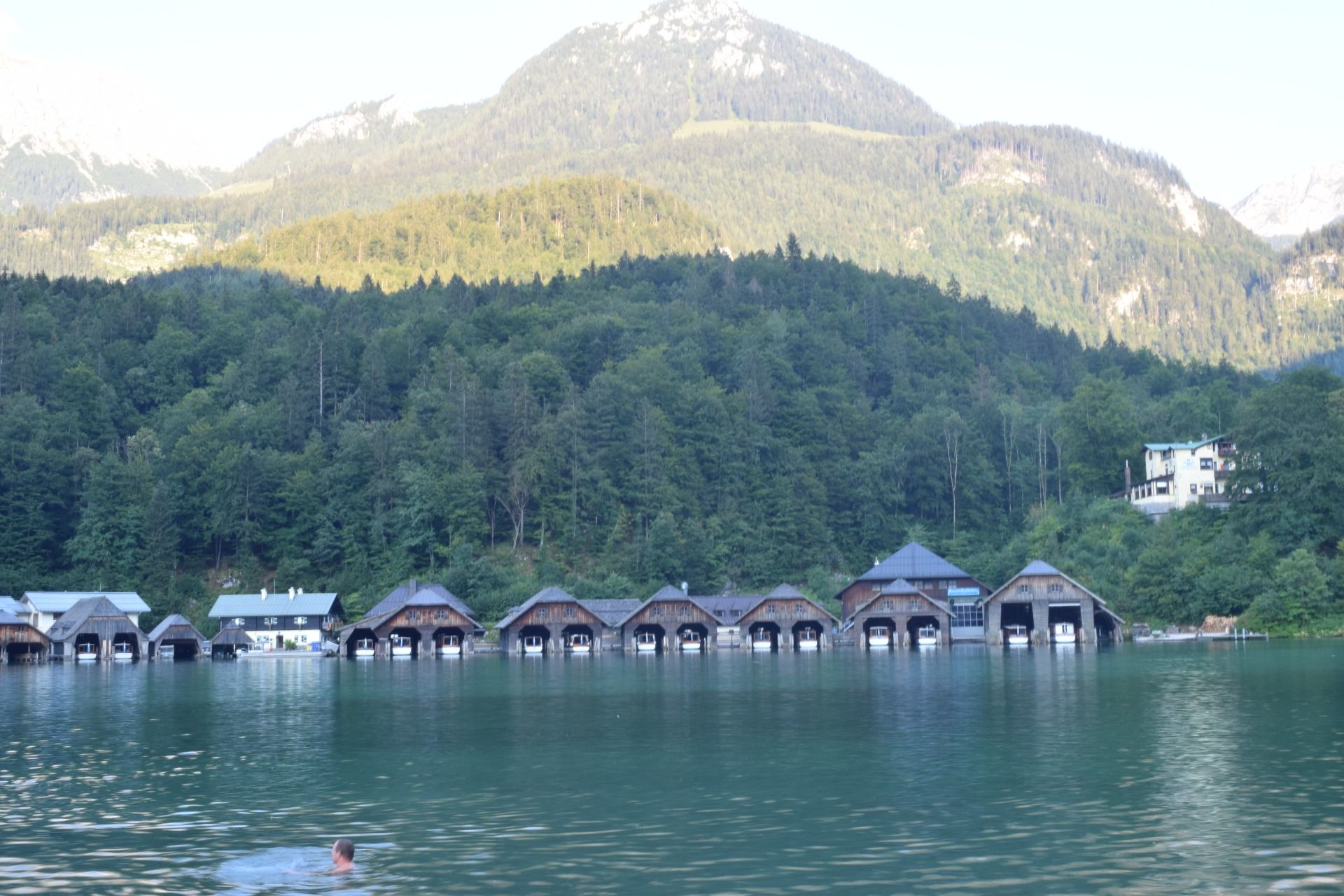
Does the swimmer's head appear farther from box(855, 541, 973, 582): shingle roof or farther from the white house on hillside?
the white house on hillside

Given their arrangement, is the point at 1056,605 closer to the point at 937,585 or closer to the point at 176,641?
the point at 937,585

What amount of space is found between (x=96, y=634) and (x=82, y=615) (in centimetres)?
190

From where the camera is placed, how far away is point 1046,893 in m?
20.5

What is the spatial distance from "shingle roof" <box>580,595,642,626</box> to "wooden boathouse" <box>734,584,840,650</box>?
908 cm

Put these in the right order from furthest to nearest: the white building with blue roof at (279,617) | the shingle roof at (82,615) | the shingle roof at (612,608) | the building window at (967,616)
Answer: the white building with blue roof at (279,617)
the building window at (967,616)
the shingle roof at (612,608)
the shingle roof at (82,615)

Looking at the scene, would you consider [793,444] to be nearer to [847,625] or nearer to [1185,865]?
[847,625]

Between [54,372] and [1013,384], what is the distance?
12062cm

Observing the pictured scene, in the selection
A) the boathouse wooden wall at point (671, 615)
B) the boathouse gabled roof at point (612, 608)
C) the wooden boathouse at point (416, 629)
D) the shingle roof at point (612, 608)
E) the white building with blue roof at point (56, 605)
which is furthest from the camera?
the white building with blue roof at point (56, 605)

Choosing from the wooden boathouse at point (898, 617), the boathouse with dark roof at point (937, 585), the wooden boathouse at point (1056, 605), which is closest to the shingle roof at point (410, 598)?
the wooden boathouse at point (898, 617)

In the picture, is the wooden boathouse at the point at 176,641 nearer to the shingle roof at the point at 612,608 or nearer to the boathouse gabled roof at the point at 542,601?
the boathouse gabled roof at the point at 542,601

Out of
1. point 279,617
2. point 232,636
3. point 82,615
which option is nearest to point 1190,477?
point 279,617

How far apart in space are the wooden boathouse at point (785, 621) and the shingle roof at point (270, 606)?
37.4 m

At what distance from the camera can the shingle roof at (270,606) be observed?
405 ft

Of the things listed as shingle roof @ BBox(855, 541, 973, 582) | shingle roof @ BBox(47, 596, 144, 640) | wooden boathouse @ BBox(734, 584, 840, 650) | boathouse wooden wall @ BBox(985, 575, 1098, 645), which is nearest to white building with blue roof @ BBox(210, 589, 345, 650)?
shingle roof @ BBox(47, 596, 144, 640)
